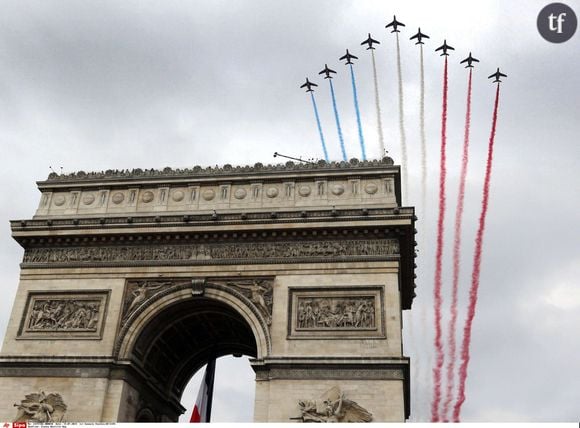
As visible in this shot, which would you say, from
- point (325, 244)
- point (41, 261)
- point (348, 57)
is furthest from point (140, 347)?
point (348, 57)

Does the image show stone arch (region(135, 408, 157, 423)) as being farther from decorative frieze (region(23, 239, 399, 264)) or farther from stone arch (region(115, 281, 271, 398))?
decorative frieze (region(23, 239, 399, 264))

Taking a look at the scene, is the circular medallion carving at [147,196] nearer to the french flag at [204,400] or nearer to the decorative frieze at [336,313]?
the decorative frieze at [336,313]

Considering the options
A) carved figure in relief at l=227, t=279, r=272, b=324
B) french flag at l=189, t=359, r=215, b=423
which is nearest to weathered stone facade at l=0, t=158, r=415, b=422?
carved figure in relief at l=227, t=279, r=272, b=324

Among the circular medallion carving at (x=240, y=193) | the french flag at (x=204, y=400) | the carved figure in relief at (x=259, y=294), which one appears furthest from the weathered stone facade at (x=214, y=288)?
the french flag at (x=204, y=400)

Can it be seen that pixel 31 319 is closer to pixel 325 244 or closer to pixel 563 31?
pixel 325 244

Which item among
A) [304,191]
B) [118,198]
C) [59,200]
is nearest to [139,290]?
[118,198]
